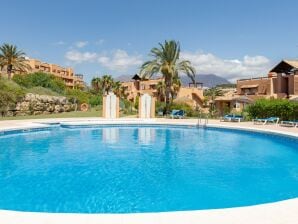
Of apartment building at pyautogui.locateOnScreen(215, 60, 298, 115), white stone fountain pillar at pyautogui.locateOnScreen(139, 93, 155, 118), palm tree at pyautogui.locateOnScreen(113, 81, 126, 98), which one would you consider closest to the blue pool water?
white stone fountain pillar at pyautogui.locateOnScreen(139, 93, 155, 118)

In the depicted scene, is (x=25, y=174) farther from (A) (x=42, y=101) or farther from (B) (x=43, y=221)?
(A) (x=42, y=101)

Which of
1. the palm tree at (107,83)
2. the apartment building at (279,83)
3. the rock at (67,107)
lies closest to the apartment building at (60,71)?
the palm tree at (107,83)

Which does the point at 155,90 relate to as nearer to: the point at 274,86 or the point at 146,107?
the point at 274,86

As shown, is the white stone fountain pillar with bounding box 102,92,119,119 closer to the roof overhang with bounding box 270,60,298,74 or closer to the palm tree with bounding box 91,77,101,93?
the roof overhang with bounding box 270,60,298,74

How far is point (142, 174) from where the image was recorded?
382 inches

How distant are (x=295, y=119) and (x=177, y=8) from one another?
12909 millimetres

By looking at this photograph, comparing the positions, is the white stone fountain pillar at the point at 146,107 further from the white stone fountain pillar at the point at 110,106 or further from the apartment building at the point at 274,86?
the apartment building at the point at 274,86

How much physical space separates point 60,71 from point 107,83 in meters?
29.2

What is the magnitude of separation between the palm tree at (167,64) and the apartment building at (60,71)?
5008 centimetres

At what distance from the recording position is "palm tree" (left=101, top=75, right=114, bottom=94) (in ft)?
207

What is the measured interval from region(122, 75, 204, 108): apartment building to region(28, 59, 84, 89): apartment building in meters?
26.5

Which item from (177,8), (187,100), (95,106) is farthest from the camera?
(187,100)

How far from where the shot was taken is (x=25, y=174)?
377 inches

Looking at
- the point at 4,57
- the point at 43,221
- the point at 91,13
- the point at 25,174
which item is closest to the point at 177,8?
the point at 91,13
